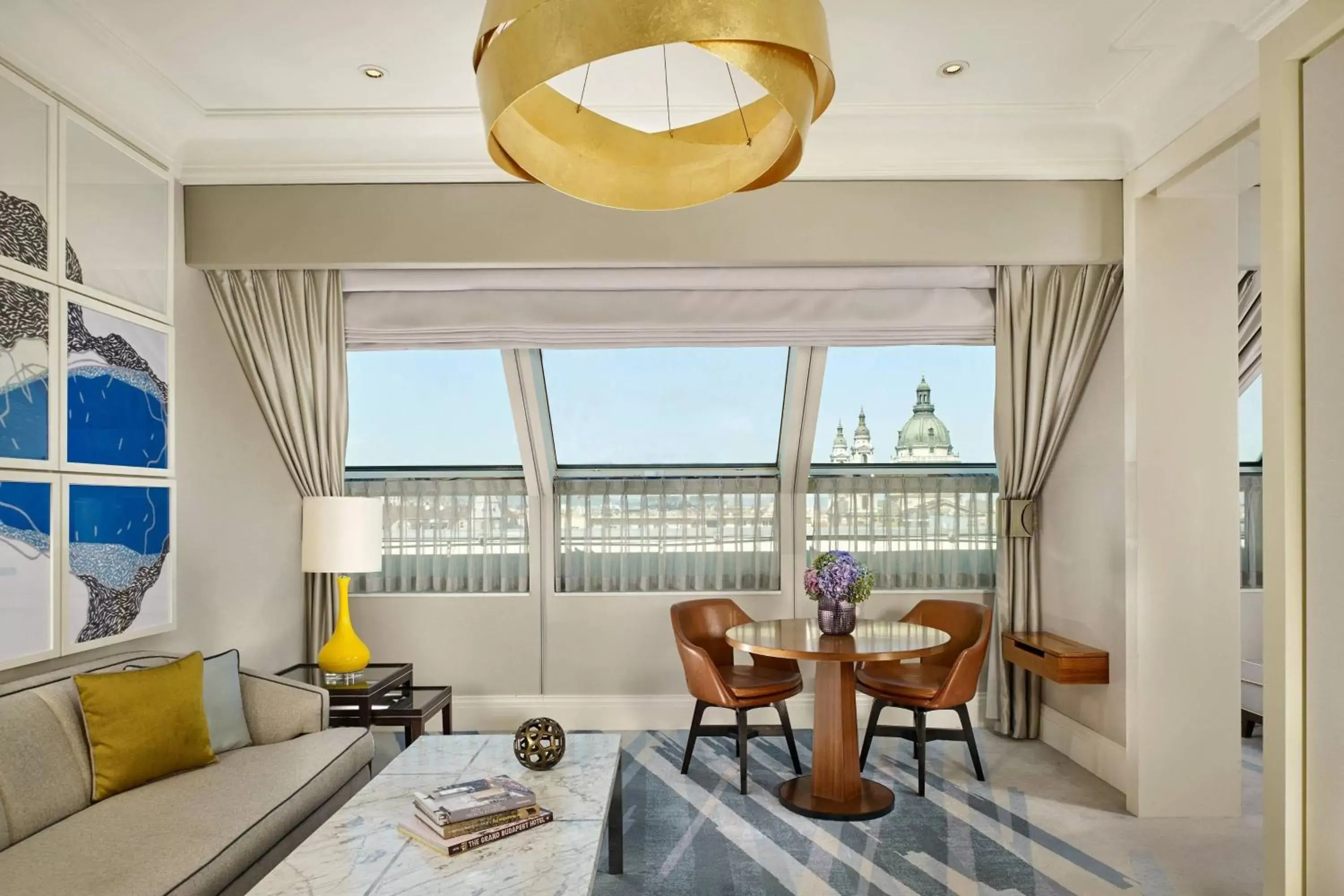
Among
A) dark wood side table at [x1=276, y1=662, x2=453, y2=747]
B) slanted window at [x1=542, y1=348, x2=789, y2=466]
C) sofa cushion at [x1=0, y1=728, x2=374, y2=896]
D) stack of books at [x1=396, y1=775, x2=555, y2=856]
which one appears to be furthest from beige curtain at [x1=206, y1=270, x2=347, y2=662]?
stack of books at [x1=396, y1=775, x2=555, y2=856]

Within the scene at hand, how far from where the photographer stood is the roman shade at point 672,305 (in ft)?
13.2

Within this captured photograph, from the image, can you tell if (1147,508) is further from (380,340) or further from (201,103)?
(201,103)

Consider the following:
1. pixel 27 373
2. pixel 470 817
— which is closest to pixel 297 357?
pixel 27 373

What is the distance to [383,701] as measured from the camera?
149 inches

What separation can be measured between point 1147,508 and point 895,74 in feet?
6.42

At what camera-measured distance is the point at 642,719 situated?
4.82 meters

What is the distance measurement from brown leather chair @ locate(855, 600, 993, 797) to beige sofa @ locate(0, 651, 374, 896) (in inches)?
87.9

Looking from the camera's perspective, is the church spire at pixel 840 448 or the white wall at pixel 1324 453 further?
the church spire at pixel 840 448

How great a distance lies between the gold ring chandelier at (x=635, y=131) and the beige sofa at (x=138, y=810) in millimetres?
1866

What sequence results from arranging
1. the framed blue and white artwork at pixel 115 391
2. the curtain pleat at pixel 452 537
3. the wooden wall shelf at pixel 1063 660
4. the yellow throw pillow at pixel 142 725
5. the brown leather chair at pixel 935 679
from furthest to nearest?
the curtain pleat at pixel 452 537
the wooden wall shelf at pixel 1063 660
the brown leather chair at pixel 935 679
the framed blue and white artwork at pixel 115 391
the yellow throw pillow at pixel 142 725

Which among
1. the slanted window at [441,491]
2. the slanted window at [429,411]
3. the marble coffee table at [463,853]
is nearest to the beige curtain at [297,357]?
the slanted window at [429,411]

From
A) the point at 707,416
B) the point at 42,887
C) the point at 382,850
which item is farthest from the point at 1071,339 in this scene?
the point at 42,887

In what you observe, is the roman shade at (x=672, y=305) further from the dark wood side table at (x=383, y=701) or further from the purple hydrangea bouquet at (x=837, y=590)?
the dark wood side table at (x=383, y=701)

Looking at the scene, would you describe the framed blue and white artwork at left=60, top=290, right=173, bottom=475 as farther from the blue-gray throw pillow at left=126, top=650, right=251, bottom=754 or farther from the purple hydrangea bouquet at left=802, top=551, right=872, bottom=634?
the purple hydrangea bouquet at left=802, top=551, right=872, bottom=634
